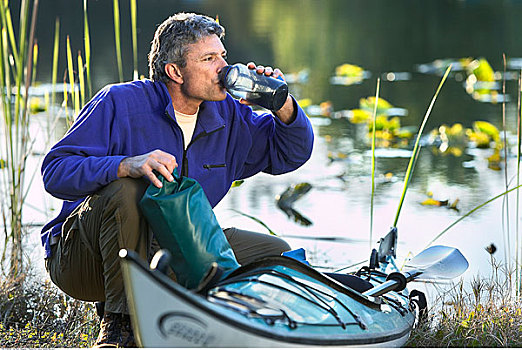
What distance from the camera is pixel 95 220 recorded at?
184 cm

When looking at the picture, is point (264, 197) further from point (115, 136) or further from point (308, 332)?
point (308, 332)

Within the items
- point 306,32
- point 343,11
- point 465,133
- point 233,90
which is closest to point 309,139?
point 233,90

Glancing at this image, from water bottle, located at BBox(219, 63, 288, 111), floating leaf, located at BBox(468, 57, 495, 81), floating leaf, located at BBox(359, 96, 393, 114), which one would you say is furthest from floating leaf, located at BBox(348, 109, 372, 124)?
water bottle, located at BBox(219, 63, 288, 111)

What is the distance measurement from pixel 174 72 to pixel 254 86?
0.69ft

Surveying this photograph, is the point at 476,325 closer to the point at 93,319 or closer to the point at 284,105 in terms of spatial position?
the point at 284,105

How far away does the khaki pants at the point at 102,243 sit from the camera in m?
1.78

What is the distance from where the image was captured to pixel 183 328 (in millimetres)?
1441

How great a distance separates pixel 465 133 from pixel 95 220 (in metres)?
3.51

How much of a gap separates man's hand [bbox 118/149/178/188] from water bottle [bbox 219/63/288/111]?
350 mm

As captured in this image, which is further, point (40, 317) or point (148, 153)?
point (40, 317)

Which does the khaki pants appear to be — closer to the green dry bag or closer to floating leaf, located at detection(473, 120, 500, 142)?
the green dry bag

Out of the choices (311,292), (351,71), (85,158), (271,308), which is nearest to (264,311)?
(271,308)

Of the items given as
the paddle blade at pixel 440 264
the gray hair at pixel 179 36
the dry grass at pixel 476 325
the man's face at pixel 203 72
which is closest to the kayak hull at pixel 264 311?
the dry grass at pixel 476 325

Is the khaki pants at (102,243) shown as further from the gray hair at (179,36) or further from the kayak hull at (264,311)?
the gray hair at (179,36)
